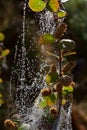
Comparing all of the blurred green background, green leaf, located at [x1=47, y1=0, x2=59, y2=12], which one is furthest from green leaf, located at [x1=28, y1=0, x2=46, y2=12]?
the blurred green background

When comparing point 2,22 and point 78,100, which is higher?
point 2,22

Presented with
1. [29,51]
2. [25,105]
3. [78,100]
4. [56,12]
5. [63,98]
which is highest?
[56,12]

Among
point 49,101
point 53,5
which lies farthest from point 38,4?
point 49,101

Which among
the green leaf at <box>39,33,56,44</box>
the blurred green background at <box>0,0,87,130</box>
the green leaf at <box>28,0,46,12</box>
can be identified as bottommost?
the blurred green background at <box>0,0,87,130</box>

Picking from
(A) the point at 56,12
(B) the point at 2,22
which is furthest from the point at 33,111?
(B) the point at 2,22

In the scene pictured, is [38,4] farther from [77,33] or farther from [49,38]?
[77,33]

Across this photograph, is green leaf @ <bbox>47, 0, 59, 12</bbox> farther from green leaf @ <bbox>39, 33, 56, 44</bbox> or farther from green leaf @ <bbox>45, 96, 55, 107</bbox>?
green leaf @ <bbox>45, 96, 55, 107</bbox>

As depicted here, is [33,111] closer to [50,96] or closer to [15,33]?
[50,96]

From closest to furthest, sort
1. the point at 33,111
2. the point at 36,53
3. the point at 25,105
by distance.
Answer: the point at 33,111 → the point at 25,105 → the point at 36,53

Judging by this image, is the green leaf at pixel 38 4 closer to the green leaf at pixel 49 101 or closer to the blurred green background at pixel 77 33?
the green leaf at pixel 49 101

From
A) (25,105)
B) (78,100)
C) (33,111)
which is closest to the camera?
(33,111)

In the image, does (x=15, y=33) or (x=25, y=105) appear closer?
(x=25, y=105)
